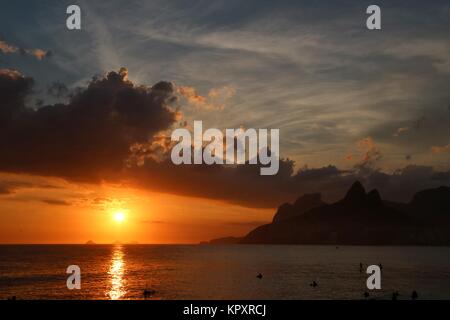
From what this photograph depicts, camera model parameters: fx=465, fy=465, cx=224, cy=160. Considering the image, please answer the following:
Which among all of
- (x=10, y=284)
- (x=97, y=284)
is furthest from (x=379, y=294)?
(x=10, y=284)

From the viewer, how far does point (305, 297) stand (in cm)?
7188

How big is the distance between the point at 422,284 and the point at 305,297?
33783mm

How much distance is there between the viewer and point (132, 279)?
106 meters
